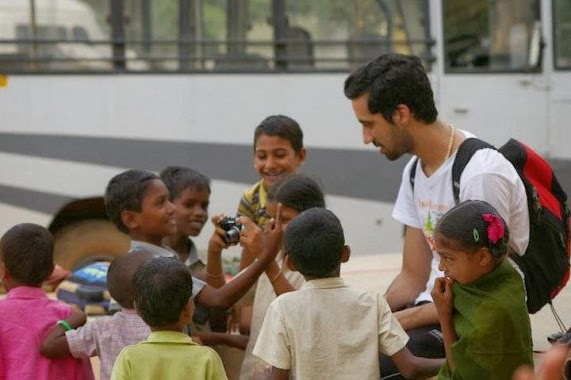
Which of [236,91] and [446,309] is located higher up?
[236,91]

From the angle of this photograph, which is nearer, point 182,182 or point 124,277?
point 124,277

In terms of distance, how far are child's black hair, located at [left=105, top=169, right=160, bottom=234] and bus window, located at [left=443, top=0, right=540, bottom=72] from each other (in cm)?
467

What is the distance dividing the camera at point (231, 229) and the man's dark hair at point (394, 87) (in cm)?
76

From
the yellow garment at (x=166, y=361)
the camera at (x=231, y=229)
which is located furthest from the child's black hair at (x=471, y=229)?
the camera at (x=231, y=229)

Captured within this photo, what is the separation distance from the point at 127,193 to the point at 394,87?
4.45 ft

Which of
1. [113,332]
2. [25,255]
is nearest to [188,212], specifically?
[25,255]

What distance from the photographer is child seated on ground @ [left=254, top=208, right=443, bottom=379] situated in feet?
13.9

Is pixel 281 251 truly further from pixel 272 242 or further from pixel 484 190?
pixel 484 190

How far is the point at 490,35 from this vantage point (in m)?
9.70

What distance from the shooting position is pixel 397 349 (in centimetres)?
430

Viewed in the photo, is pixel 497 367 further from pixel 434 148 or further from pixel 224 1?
pixel 224 1

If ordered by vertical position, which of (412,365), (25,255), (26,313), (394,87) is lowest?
(412,365)

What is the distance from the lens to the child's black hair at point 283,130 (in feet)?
19.1

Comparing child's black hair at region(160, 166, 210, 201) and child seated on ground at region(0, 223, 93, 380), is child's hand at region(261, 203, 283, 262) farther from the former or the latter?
child's black hair at region(160, 166, 210, 201)
